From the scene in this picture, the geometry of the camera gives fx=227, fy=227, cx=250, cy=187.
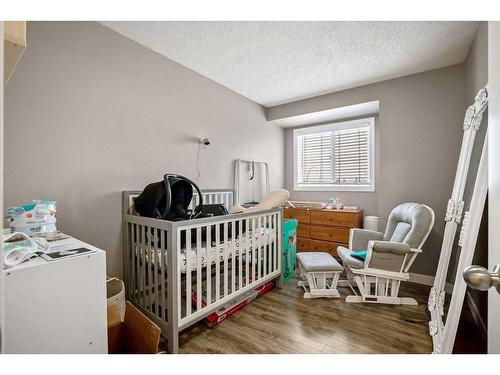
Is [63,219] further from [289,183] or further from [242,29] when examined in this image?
[289,183]

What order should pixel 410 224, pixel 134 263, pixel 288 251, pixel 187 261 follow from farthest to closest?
pixel 288 251
pixel 410 224
pixel 134 263
pixel 187 261

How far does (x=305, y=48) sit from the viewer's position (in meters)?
2.09

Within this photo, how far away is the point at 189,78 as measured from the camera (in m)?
2.50

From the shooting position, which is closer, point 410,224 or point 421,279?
point 410,224

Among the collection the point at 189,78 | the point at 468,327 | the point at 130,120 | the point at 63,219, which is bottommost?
the point at 468,327

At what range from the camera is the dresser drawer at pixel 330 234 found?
3189mm

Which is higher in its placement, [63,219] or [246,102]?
[246,102]

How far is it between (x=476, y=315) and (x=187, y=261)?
2.23 meters

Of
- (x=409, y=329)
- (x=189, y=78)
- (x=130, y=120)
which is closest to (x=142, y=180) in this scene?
(x=130, y=120)

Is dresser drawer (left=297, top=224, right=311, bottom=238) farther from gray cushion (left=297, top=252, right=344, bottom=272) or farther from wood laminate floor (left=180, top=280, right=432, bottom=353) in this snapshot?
wood laminate floor (left=180, top=280, right=432, bottom=353)

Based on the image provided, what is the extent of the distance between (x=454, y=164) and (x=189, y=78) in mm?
2954

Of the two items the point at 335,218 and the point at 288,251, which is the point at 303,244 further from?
the point at 288,251

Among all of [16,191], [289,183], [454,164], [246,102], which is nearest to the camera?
[16,191]

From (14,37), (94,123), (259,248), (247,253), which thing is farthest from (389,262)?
Result: (94,123)
